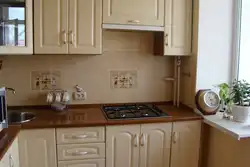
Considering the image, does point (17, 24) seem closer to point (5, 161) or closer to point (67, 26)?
point (67, 26)

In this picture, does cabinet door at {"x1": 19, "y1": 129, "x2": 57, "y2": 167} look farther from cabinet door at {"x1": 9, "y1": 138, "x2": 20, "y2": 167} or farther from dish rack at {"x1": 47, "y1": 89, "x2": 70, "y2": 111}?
dish rack at {"x1": 47, "y1": 89, "x2": 70, "y2": 111}

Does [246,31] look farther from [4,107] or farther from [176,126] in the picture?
[4,107]

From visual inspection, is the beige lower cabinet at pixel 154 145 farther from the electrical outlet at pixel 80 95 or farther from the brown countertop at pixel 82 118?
the electrical outlet at pixel 80 95

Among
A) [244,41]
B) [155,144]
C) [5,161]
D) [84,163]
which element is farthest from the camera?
[244,41]

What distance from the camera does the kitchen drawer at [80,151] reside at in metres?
2.03

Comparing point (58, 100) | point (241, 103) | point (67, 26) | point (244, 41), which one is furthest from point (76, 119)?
point (244, 41)

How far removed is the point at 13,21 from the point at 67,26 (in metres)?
0.43

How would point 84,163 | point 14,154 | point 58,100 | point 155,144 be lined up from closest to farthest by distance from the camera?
point 14,154
point 84,163
point 155,144
point 58,100

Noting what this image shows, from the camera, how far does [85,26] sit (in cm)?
217

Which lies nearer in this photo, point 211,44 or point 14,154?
point 14,154

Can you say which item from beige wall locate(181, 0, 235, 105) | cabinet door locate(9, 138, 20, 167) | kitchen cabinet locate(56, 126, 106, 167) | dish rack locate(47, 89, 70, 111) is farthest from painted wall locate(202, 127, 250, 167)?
cabinet door locate(9, 138, 20, 167)

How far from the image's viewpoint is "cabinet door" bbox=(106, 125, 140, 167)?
209 centimetres

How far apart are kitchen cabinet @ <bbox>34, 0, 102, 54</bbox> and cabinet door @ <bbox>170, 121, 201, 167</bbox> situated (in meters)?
1.00

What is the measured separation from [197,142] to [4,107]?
163 cm
